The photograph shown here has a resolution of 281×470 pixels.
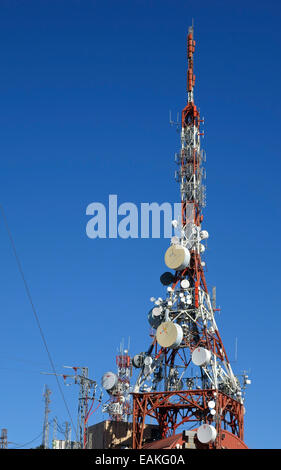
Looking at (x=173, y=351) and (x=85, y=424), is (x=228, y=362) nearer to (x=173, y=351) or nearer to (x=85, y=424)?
A: (x=173, y=351)

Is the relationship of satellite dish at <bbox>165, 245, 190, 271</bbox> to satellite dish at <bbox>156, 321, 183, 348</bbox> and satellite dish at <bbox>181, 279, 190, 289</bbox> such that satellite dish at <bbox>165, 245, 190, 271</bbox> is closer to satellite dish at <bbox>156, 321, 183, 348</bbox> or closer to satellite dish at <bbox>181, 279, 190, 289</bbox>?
satellite dish at <bbox>181, 279, 190, 289</bbox>

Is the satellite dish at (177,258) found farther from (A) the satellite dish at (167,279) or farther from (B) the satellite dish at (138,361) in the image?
(B) the satellite dish at (138,361)

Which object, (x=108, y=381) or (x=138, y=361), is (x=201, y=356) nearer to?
(x=138, y=361)

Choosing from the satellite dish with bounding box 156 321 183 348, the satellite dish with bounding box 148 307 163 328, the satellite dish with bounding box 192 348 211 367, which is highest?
the satellite dish with bounding box 148 307 163 328

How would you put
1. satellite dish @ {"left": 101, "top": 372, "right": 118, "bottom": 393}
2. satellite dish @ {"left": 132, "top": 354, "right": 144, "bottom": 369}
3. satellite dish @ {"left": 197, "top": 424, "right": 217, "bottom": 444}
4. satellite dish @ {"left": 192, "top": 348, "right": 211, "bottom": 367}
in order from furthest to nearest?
satellite dish @ {"left": 101, "top": 372, "right": 118, "bottom": 393} < satellite dish @ {"left": 132, "top": 354, "right": 144, "bottom": 369} < satellite dish @ {"left": 192, "top": 348, "right": 211, "bottom": 367} < satellite dish @ {"left": 197, "top": 424, "right": 217, "bottom": 444}

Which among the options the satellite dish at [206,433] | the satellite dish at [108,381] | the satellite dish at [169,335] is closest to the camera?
the satellite dish at [206,433]

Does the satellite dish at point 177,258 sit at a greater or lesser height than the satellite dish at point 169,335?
greater

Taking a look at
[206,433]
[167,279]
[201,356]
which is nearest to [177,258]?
[167,279]

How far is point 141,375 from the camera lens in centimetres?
9844

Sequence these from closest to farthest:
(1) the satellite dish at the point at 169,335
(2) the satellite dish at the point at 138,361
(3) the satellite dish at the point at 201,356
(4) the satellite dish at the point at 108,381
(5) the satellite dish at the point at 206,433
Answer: (5) the satellite dish at the point at 206,433 → (3) the satellite dish at the point at 201,356 → (1) the satellite dish at the point at 169,335 → (2) the satellite dish at the point at 138,361 → (4) the satellite dish at the point at 108,381

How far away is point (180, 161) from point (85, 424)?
3460 centimetres

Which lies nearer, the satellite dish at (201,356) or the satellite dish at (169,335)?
the satellite dish at (201,356)
